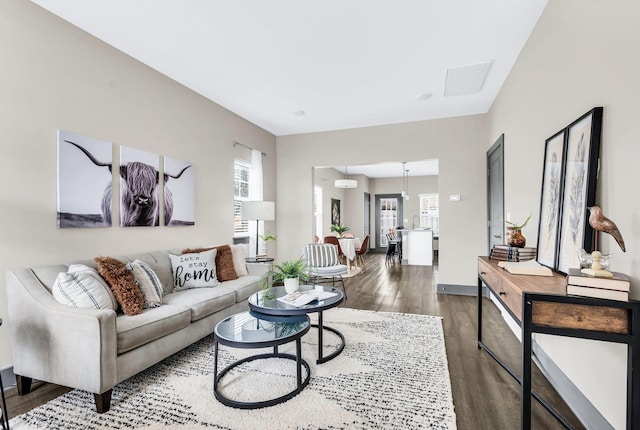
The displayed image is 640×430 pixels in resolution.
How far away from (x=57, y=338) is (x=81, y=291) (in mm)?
302

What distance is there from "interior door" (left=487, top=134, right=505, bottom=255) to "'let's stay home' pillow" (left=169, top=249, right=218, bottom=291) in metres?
3.55

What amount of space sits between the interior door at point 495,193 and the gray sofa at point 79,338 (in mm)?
3843

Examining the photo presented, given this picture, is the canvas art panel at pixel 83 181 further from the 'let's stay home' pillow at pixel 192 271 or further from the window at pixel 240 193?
the window at pixel 240 193

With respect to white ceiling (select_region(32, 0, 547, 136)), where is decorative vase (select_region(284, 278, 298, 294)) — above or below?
→ below

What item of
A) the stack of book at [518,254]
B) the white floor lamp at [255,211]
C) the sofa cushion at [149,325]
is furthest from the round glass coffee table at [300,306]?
the white floor lamp at [255,211]

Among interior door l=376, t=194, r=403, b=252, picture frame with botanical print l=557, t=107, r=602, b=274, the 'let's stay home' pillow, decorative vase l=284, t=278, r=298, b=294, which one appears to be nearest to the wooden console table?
picture frame with botanical print l=557, t=107, r=602, b=274

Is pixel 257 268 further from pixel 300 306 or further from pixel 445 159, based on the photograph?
pixel 445 159

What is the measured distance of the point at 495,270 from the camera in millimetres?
2053

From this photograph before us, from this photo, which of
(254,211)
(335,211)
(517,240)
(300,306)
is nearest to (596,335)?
(517,240)

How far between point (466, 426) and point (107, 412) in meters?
2.17

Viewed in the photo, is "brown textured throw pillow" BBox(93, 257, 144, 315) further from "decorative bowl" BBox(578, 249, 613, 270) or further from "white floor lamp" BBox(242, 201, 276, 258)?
"decorative bowl" BBox(578, 249, 613, 270)

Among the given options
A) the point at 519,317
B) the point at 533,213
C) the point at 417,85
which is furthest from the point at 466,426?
the point at 417,85

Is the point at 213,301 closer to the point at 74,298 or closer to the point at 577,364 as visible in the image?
the point at 74,298

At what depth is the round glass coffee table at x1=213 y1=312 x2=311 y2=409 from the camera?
1.95m
